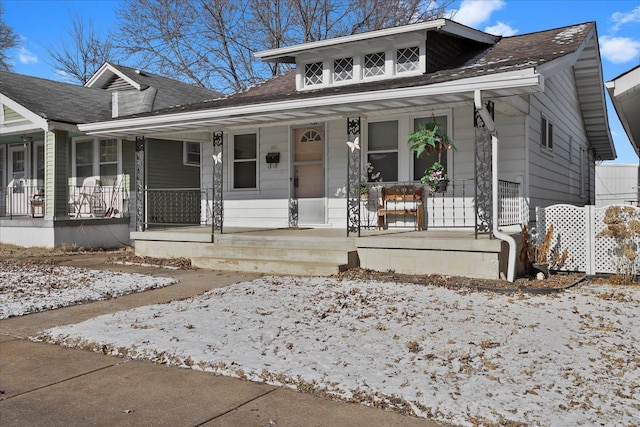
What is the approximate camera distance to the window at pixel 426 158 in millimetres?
10188

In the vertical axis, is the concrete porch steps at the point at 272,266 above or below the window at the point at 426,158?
below

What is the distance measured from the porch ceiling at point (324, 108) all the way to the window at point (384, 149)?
101cm

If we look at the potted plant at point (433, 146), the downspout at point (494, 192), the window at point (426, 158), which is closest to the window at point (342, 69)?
the window at point (426, 158)

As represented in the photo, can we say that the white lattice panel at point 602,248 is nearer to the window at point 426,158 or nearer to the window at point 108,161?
the window at point 426,158

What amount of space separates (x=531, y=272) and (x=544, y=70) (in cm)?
325

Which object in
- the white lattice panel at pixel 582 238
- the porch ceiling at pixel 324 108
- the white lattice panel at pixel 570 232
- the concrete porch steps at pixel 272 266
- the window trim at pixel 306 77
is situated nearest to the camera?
the porch ceiling at pixel 324 108

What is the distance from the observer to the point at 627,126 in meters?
12.2

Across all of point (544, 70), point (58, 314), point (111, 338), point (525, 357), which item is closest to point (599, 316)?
point (525, 357)

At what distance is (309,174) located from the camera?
38.9 ft

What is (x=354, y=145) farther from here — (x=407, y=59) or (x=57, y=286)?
(x=57, y=286)

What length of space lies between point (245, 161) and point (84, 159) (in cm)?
629

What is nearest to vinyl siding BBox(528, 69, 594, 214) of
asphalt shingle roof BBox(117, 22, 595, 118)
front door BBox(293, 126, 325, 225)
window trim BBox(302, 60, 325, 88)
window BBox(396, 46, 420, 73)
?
asphalt shingle roof BBox(117, 22, 595, 118)

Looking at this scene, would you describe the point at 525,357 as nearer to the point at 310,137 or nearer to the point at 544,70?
the point at 544,70

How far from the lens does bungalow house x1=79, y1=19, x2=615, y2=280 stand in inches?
319
